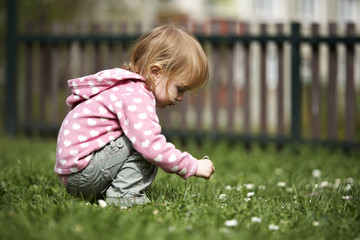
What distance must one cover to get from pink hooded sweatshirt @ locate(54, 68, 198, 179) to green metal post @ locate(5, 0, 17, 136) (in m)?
4.76

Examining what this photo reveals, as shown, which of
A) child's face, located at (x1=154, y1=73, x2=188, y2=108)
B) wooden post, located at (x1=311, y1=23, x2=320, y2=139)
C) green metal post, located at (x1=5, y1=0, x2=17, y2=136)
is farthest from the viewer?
green metal post, located at (x1=5, y1=0, x2=17, y2=136)

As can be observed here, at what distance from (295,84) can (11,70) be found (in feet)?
14.3

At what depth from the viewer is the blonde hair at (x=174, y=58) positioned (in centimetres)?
239

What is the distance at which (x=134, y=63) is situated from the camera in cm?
253

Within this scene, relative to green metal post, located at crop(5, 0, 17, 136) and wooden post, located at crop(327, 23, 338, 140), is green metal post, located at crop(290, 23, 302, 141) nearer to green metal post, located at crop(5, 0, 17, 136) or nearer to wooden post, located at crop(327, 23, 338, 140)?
wooden post, located at crop(327, 23, 338, 140)

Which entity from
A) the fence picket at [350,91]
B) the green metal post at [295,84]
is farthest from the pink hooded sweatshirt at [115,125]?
the fence picket at [350,91]

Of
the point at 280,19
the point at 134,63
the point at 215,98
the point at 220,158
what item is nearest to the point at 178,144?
the point at 215,98

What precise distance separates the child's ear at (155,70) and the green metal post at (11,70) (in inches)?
192

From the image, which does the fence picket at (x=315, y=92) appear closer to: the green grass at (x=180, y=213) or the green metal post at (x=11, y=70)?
the green grass at (x=180, y=213)

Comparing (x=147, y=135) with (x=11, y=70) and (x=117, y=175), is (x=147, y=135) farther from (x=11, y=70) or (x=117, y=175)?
(x=11, y=70)

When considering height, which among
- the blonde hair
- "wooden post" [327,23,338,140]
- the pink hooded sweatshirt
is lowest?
"wooden post" [327,23,338,140]

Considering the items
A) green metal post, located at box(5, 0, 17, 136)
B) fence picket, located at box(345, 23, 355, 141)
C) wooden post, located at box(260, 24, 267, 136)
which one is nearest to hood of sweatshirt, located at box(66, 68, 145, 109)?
wooden post, located at box(260, 24, 267, 136)

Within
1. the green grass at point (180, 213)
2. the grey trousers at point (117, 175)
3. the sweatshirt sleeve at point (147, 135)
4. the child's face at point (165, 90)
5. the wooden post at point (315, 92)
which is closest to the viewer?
the green grass at point (180, 213)

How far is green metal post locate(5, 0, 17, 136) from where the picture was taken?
6715 millimetres
